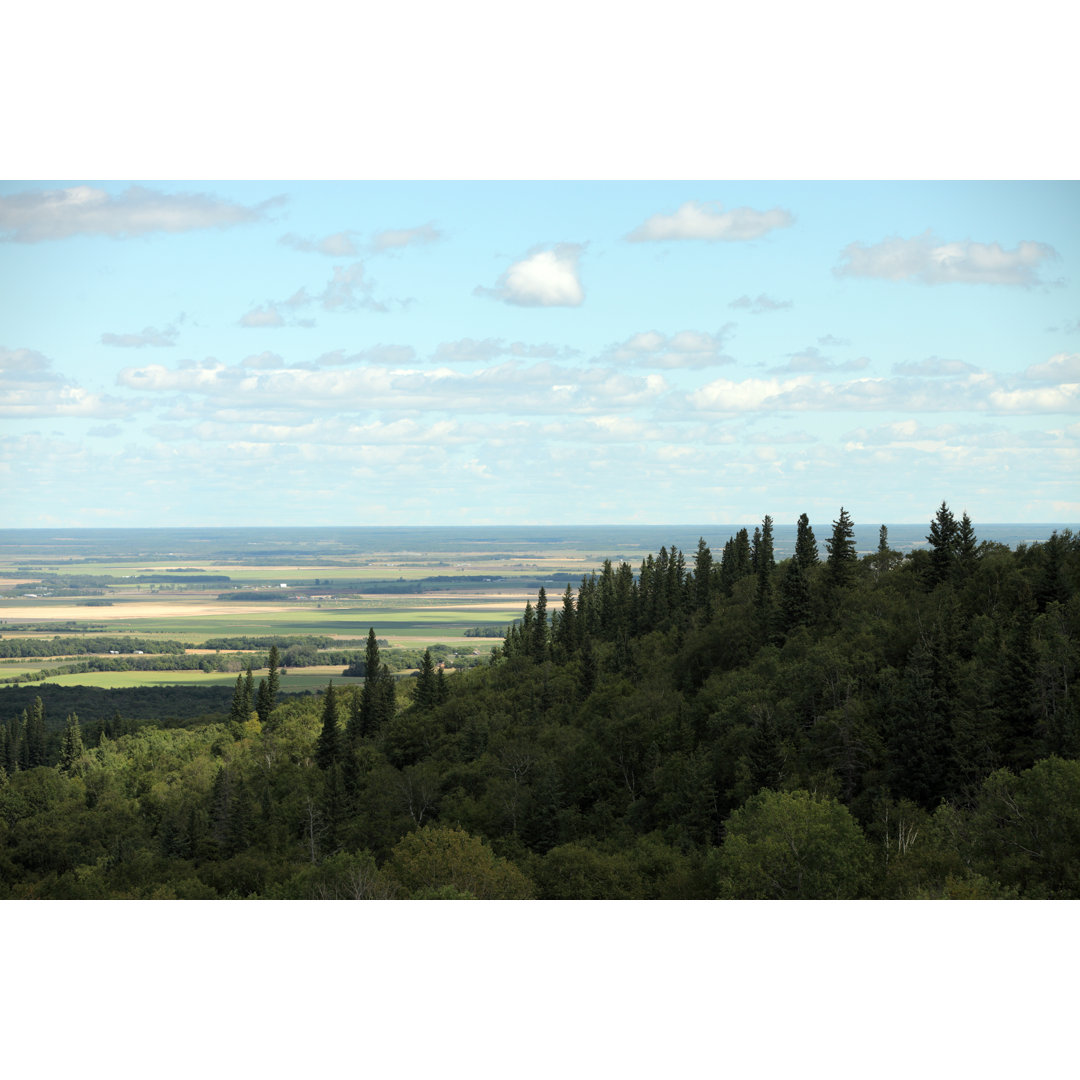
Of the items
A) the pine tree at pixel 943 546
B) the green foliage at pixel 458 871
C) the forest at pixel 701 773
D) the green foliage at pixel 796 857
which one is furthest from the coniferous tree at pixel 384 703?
the green foliage at pixel 796 857

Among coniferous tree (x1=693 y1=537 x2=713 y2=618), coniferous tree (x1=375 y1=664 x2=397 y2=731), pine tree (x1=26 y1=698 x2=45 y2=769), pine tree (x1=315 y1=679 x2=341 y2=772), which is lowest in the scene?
pine tree (x1=26 y1=698 x2=45 y2=769)

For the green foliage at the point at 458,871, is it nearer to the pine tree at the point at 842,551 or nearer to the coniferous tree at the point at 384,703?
the pine tree at the point at 842,551

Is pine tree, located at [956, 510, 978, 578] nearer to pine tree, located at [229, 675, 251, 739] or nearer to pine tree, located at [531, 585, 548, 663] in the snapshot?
pine tree, located at [531, 585, 548, 663]

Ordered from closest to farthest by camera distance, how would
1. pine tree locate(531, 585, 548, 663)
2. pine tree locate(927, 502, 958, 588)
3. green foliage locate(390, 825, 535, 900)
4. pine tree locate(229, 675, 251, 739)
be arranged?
green foliage locate(390, 825, 535, 900), pine tree locate(927, 502, 958, 588), pine tree locate(531, 585, 548, 663), pine tree locate(229, 675, 251, 739)

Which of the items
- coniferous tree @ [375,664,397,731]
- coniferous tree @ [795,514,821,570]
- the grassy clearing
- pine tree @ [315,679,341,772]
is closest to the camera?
coniferous tree @ [795,514,821,570]

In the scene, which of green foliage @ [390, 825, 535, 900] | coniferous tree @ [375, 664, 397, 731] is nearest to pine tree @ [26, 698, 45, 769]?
coniferous tree @ [375, 664, 397, 731]

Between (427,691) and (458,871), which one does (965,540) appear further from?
(427,691)

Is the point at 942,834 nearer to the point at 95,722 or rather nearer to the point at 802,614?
the point at 802,614
